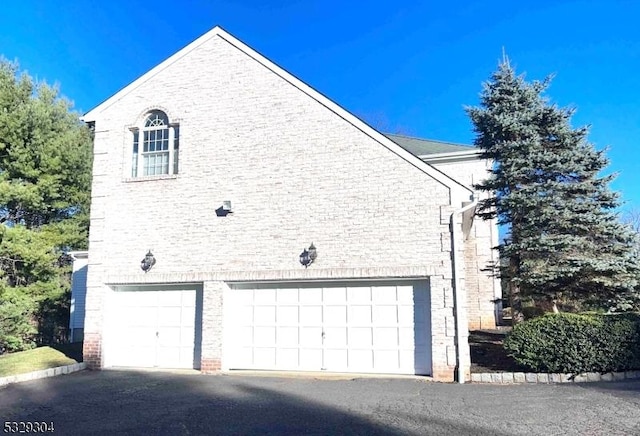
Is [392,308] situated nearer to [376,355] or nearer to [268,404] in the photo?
[376,355]

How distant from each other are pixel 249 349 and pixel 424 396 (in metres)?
4.61

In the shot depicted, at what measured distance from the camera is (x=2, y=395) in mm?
9148

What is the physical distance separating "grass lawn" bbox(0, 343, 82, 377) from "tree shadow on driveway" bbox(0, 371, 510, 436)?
1269 millimetres

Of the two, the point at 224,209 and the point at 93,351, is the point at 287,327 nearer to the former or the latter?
the point at 224,209

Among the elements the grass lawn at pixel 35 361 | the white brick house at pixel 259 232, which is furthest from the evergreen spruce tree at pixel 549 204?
the grass lawn at pixel 35 361

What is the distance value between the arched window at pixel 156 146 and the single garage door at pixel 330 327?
3.67 metres

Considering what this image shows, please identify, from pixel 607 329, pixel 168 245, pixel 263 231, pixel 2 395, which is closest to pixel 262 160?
pixel 263 231

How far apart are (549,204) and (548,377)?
4.85 meters

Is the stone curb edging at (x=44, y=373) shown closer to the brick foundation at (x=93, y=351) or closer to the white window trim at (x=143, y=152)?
the brick foundation at (x=93, y=351)

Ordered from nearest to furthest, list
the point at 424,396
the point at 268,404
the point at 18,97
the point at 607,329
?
the point at 268,404 → the point at 424,396 → the point at 607,329 → the point at 18,97

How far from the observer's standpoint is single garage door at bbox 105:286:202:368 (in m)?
12.0

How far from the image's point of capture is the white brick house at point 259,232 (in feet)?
35.6

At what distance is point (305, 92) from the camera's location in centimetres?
1207

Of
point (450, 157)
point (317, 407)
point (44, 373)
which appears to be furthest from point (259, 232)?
point (450, 157)
